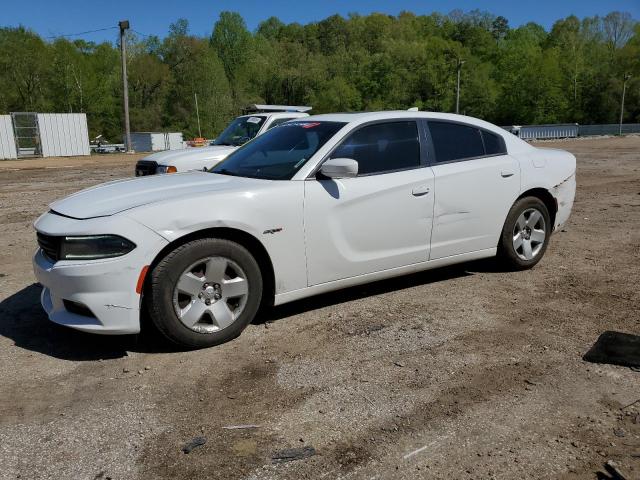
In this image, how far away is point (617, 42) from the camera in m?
91.3

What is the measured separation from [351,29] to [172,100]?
51758 mm

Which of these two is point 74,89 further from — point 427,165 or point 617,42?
point 617,42

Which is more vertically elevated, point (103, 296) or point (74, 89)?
point (74, 89)

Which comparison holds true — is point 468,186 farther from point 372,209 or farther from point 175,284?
point 175,284

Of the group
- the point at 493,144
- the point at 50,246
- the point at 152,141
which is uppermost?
the point at 493,144

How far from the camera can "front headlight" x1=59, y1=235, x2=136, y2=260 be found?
3.53 metres

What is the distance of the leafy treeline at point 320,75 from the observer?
229ft

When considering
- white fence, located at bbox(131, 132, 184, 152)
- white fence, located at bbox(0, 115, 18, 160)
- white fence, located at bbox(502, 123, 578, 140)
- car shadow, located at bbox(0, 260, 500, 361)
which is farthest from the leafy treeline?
car shadow, located at bbox(0, 260, 500, 361)

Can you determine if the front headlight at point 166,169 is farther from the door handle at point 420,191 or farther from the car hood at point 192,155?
the door handle at point 420,191

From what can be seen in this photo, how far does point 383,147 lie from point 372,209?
0.61m

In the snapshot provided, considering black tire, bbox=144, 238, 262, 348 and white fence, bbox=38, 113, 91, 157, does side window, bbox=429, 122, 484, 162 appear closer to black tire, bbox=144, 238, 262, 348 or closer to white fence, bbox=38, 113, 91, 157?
black tire, bbox=144, 238, 262, 348

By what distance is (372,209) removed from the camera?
14.5 feet

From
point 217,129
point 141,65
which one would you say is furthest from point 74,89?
point 217,129

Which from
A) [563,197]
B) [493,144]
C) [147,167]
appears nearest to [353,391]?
[493,144]
